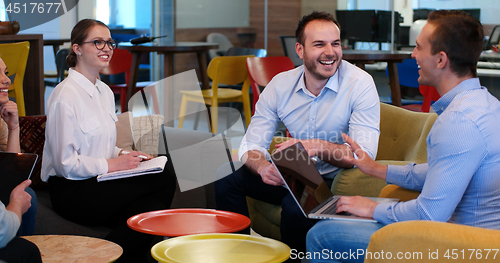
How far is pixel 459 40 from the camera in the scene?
154cm

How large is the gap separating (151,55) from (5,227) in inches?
239

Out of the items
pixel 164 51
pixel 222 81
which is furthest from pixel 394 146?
pixel 164 51

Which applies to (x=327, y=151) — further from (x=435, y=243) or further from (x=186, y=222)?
(x=435, y=243)

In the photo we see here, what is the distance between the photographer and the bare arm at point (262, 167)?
2250 mm

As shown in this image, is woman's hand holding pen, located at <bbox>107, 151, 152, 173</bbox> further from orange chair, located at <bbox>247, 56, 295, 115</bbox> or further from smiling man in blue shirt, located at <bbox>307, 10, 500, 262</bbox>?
orange chair, located at <bbox>247, 56, 295, 115</bbox>

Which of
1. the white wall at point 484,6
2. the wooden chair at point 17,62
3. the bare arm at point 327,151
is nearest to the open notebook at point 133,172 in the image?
the bare arm at point 327,151

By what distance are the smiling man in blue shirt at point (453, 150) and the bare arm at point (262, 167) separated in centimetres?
56

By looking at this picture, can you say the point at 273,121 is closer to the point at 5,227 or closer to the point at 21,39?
the point at 5,227

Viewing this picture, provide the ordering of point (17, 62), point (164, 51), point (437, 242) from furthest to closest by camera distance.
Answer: point (164, 51) < point (17, 62) < point (437, 242)

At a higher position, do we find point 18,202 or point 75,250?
point 18,202

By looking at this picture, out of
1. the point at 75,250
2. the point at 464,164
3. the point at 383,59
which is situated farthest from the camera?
the point at 383,59

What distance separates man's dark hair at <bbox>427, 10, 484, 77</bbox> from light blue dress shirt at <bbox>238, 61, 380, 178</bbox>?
0.77 metres

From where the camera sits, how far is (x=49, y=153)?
2.38m

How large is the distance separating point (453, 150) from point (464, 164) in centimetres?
5
